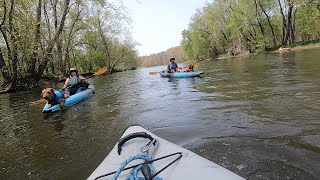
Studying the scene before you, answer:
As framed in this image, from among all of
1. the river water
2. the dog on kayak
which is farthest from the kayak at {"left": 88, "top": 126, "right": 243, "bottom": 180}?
the dog on kayak

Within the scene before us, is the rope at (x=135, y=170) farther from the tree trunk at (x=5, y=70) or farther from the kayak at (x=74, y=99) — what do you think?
the tree trunk at (x=5, y=70)

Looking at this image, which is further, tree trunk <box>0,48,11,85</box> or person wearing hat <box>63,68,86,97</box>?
tree trunk <box>0,48,11,85</box>

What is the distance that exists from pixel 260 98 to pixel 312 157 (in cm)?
353

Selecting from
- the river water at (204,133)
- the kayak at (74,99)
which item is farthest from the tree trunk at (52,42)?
the river water at (204,133)

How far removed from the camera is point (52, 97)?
805cm

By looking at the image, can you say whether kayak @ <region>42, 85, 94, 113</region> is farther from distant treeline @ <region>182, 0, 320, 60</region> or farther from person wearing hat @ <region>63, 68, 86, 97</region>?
distant treeline @ <region>182, 0, 320, 60</region>

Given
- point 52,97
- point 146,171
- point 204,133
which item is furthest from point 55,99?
point 146,171

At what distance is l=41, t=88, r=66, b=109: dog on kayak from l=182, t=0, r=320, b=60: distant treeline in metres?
32.7

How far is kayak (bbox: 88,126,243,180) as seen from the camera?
217 centimetres

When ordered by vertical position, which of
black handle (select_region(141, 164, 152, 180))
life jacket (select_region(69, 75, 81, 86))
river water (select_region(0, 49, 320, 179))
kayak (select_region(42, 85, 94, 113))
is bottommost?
river water (select_region(0, 49, 320, 179))

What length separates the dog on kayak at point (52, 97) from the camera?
782 centimetres

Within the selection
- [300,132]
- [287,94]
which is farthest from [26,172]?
[287,94]

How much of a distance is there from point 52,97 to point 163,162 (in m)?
6.51

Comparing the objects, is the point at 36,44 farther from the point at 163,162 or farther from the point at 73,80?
the point at 163,162
